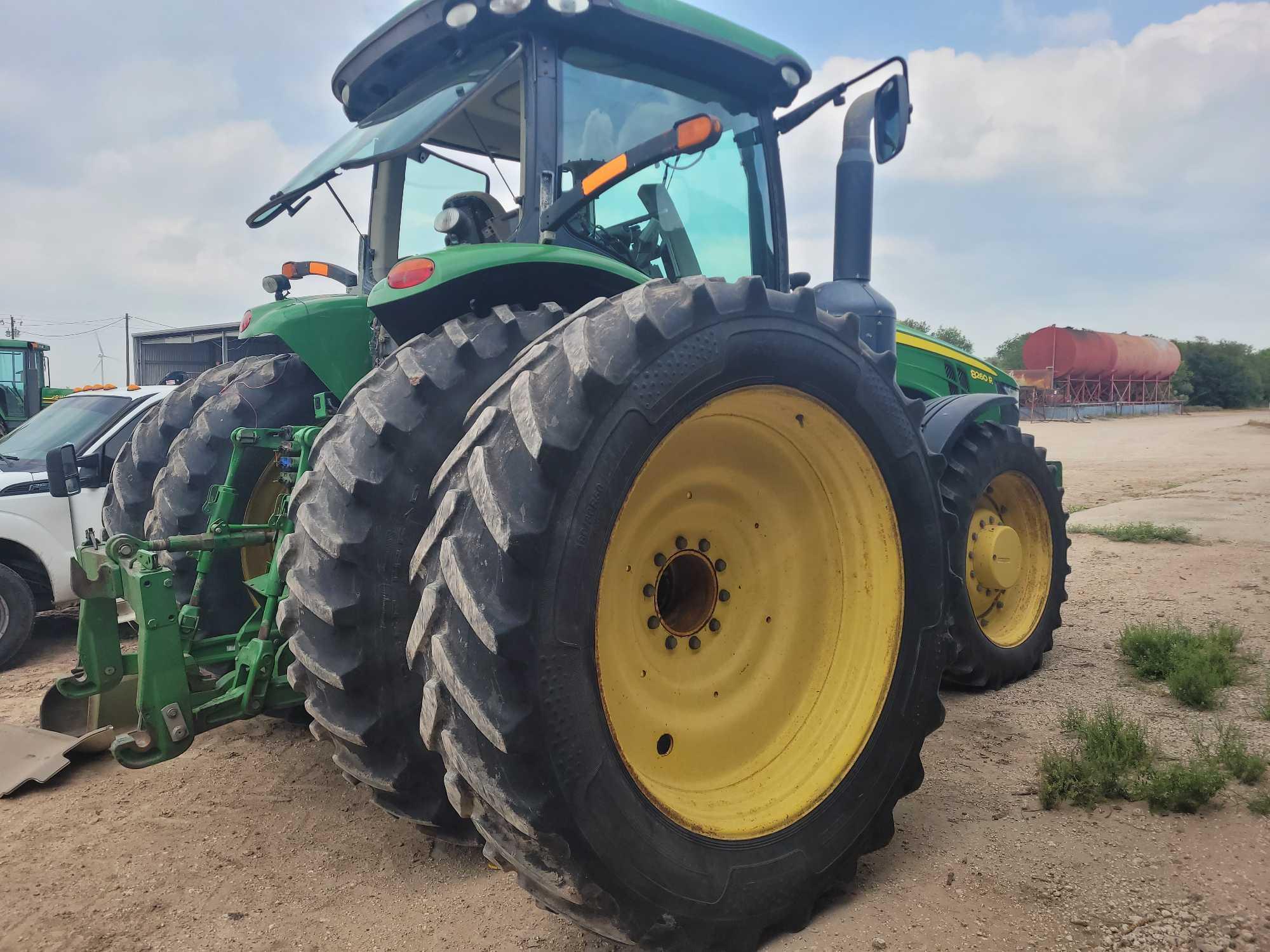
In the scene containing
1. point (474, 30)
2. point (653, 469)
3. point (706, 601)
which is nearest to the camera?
point (653, 469)

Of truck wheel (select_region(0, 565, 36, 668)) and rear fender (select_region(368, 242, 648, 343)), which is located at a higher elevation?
rear fender (select_region(368, 242, 648, 343))

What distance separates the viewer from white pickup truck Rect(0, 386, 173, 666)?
17.2 ft

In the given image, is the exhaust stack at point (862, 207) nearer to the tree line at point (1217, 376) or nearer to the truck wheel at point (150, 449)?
the truck wheel at point (150, 449)

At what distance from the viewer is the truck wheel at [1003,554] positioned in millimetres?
3902

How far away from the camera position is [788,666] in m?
2.44

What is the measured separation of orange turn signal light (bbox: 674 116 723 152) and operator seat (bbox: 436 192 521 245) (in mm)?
726

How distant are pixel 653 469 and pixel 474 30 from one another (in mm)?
1593

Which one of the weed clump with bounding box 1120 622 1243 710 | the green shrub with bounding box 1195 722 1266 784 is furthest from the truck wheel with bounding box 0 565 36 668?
the weed clump with bounding box 1120 622 1243 710

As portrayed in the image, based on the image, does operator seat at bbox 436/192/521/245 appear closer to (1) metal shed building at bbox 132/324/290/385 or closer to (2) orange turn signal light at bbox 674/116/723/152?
(2) orange turn signal light at bbox 674/116/723/152

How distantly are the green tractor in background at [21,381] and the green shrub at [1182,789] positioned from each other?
14.4m

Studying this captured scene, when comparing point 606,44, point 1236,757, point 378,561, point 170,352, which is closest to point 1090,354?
point 170,352

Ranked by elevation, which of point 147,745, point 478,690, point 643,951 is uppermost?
point 478,690

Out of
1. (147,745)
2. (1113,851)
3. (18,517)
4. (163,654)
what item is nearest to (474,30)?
(163,654)

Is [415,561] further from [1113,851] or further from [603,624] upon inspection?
[1113,851]
